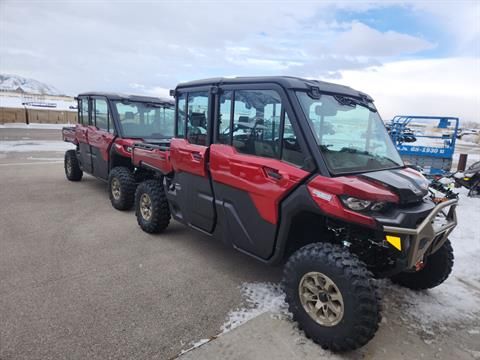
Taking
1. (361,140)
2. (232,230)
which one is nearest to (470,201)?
(361,140)

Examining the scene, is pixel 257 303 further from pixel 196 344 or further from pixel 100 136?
pixel 100 136

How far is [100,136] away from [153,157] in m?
2.29

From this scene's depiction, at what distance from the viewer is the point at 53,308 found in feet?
10.1

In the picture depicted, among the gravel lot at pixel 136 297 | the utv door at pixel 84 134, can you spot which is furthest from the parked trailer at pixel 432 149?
the utv door at pixel 84 134

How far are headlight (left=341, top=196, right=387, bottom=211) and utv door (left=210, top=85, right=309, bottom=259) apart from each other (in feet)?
1.45

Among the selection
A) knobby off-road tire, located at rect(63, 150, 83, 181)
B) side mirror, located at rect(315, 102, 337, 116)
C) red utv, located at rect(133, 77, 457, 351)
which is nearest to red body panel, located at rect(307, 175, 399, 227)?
red utv, located at rect(133, 77, 457, 351)

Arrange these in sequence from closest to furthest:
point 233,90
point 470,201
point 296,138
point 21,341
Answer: point 21,341
point 296,138
point 233,90
point 470,201

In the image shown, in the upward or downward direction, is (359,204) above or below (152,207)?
above

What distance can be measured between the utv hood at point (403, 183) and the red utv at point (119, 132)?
4.31 m

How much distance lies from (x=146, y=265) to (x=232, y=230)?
4.04 feet

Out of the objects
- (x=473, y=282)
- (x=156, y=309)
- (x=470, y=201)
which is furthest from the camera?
(x=470, y=201)

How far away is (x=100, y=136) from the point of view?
21.7 ft

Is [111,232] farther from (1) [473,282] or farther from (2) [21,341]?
(1) [473,282]

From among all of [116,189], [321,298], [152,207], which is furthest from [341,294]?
[116,189]
